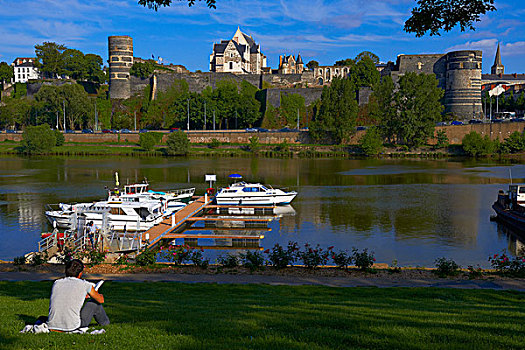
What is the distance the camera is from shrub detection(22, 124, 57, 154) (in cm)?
9431

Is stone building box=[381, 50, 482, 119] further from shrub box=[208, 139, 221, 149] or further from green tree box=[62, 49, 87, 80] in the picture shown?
green tree box=[62, 49, 87, 80]

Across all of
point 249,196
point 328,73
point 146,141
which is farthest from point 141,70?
point 249,196

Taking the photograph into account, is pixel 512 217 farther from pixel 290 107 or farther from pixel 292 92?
pixel 292 92

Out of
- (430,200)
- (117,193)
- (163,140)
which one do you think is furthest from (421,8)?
(163,140)

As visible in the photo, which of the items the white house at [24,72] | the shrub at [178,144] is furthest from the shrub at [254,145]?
the white house at [24,72]

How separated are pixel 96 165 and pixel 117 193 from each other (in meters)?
42.9

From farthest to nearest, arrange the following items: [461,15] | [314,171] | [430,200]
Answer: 1. [314,171]
2. [430,200]
3. [461,15]

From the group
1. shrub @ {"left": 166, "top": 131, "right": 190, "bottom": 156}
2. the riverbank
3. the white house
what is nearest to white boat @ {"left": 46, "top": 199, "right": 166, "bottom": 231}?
shrub @ {"left": 166, "top": 131, "right": 190, "bottom": 156}

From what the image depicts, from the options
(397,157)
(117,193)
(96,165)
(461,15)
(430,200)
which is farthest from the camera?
(397,157)

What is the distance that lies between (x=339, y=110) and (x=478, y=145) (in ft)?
86.5

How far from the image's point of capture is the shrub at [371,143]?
3610 inches

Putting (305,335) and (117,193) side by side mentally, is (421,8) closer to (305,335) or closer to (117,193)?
(305,335)

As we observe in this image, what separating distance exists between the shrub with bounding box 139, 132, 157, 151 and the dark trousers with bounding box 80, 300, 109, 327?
89880 mm

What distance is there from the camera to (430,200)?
4266 centimetres
